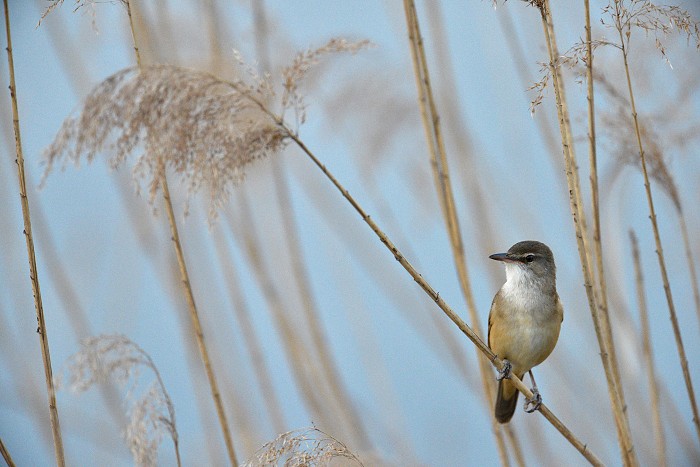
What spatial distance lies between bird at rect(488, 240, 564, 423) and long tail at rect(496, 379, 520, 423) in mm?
248

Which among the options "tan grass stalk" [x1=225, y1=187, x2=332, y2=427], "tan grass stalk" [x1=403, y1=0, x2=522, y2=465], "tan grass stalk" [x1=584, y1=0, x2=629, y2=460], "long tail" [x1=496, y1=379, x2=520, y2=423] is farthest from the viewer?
"tan grass stalk" [x1=225, y1=187, x2=332, y2=427]

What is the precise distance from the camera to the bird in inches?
98.7

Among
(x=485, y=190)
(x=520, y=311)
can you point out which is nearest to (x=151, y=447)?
(x=520, y=311)

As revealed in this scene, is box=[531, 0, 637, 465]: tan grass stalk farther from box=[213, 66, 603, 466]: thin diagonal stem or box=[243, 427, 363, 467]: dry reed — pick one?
box=[243, 427, 363, 467]: dry reed

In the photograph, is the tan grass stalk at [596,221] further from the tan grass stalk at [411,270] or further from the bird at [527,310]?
the bird at [527,310]

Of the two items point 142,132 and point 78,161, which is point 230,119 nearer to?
point 142,132

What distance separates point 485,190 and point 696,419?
1.89 metres

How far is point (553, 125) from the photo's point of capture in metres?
3.49

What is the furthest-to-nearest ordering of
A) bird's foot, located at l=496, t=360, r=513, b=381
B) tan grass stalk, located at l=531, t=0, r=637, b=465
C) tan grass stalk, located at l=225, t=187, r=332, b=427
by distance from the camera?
1. tan grass stalk, located at l=225, t=187, r=332, b=427
2. bird's foot, located at l=496, t=360, r=513, b=381
3. tan grass stalk, located at l=531, t=0, r=637, b=465

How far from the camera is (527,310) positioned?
252cm

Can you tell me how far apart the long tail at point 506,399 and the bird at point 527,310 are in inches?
9.8

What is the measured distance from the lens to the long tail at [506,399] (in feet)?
9.21

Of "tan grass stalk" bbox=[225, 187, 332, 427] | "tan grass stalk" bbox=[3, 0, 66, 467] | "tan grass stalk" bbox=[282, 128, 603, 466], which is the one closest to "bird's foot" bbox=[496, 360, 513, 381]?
"tan grass stalk" bbox=[282, 128, 603, 466]

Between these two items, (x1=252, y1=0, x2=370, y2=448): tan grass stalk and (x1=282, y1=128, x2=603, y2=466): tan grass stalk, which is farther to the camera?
(x1=252, y1=0, x2=370, y2=448): tan grass stalk
